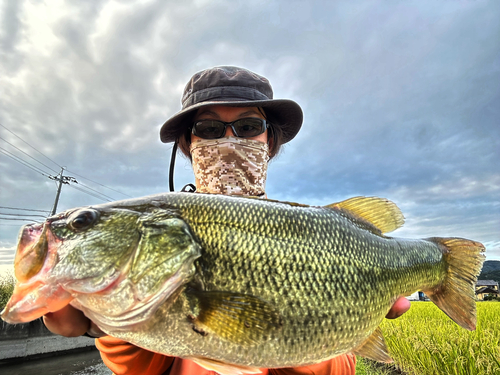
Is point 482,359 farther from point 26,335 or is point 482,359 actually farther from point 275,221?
point 26,335

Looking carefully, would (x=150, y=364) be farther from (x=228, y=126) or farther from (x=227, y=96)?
(x=227, y=96)

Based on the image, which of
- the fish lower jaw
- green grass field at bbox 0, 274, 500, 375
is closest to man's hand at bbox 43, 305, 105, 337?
the fish lower jaw

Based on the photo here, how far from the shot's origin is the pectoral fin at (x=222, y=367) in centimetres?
153

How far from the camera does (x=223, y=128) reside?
299 cm

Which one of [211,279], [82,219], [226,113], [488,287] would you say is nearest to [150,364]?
[211,279]

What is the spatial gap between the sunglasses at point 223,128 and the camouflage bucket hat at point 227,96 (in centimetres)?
17

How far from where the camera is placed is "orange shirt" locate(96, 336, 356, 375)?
6.02 ft

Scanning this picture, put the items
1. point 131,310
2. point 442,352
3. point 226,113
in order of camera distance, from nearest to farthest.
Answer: point 131,310
point 226,113
point 442,352

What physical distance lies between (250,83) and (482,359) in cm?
501

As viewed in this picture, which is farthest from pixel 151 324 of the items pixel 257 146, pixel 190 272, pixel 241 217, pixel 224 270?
pixel 257 146

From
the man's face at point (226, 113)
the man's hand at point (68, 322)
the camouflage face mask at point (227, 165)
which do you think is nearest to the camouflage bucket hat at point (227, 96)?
the man's face at point (226, 113)

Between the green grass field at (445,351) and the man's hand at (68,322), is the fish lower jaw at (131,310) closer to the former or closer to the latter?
the man's hand at (68,322)

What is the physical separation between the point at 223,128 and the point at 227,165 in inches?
15.0

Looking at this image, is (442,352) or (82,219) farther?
(442,352)
